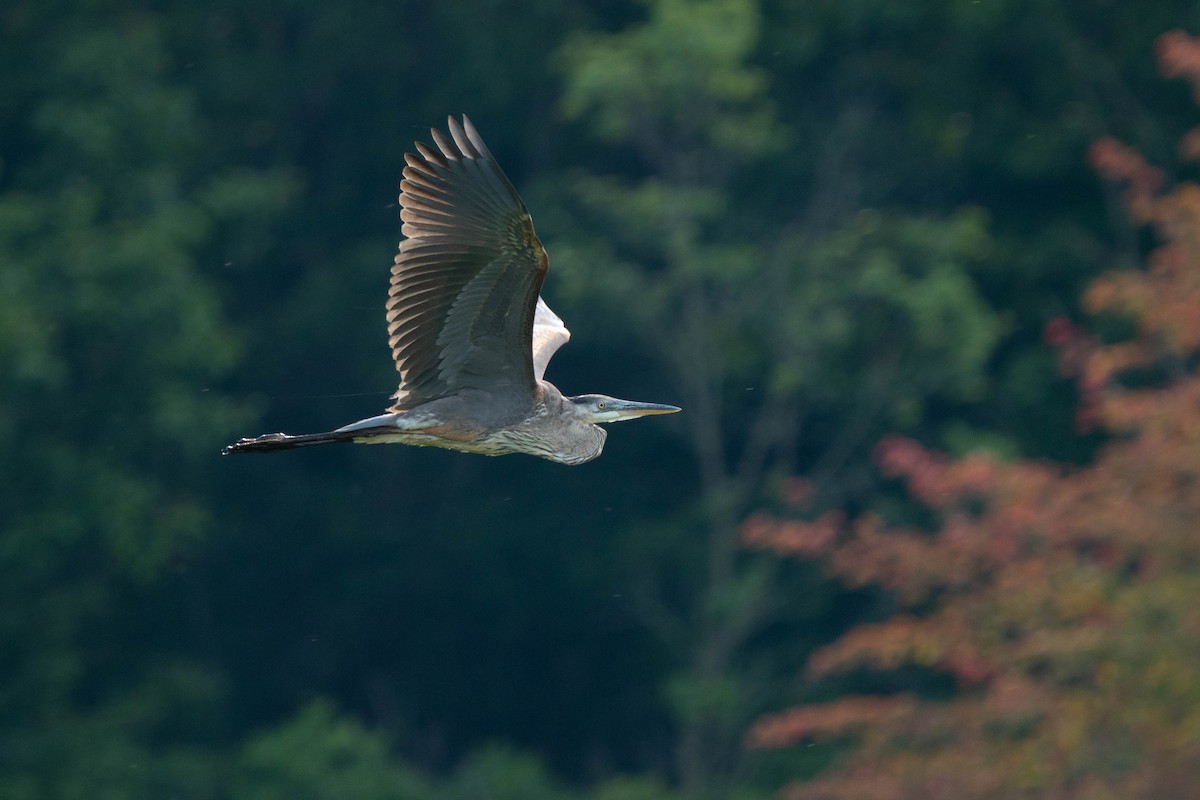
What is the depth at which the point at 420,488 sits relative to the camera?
1508 cm

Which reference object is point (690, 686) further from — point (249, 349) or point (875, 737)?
point (249, 349)

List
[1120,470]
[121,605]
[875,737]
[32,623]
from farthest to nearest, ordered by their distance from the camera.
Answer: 1. [121,605]
2. [32,623]
3. [875,737]
4. [1120,470]

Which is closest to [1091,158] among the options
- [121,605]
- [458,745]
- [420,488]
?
[420,488]

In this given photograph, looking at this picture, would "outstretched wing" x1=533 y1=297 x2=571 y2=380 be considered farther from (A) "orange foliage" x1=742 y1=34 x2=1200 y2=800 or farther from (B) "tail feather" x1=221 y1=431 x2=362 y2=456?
(A) "orange foliage" x1=742 y1=34 x2=1200 y2=800

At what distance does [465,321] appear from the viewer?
5547 mm

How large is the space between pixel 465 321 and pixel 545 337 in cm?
106

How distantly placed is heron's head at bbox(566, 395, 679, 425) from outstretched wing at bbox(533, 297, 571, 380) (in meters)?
0.22

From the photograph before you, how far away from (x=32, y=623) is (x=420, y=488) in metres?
3.22

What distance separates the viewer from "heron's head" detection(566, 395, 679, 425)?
19.7ft

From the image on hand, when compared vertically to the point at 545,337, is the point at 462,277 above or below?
below

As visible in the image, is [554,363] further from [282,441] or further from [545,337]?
[282,441]

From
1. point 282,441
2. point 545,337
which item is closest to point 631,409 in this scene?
point 545,337

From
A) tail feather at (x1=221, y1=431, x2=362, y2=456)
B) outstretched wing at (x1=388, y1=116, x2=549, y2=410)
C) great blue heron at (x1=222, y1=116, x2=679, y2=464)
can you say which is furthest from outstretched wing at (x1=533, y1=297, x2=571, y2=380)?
tail feather at (x1=221, y1=431, x2=362, y2=456)

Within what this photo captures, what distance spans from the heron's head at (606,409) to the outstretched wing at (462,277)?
1.11ft
